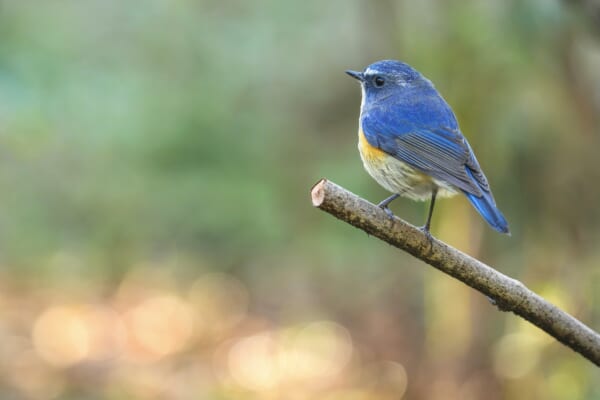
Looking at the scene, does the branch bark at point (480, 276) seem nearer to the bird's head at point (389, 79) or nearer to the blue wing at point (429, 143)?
the blue wing at point (429, 143)

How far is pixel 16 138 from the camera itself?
14.8ft

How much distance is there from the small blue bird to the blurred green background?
0.83 meters

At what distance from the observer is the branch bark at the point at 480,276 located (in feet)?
7.89

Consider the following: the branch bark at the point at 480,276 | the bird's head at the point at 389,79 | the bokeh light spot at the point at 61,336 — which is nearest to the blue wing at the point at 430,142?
the bird's head at the point at 389,79

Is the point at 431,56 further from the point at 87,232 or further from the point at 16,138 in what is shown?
the point at 87,232

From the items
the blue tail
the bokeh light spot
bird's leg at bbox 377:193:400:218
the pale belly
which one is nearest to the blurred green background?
the bokeh light spot

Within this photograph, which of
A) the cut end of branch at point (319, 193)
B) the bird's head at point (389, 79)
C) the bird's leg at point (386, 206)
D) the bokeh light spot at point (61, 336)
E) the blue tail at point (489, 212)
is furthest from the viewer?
the bokeh light spot at point (61, 336)

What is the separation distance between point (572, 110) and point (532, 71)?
0.30 m

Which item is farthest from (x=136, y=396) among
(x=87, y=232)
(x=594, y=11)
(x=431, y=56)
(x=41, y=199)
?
(x=594, y=11)

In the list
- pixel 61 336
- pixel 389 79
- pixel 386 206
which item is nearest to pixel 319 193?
pixel 386 206

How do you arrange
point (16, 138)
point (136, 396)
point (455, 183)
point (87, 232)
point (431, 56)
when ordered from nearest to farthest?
point (455, 183), point (16, 138), point (431, 56), point (136, 396), point (87, 232)

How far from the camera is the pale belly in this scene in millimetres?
3170

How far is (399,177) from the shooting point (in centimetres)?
317

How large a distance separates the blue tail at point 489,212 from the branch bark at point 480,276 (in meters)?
0.22
